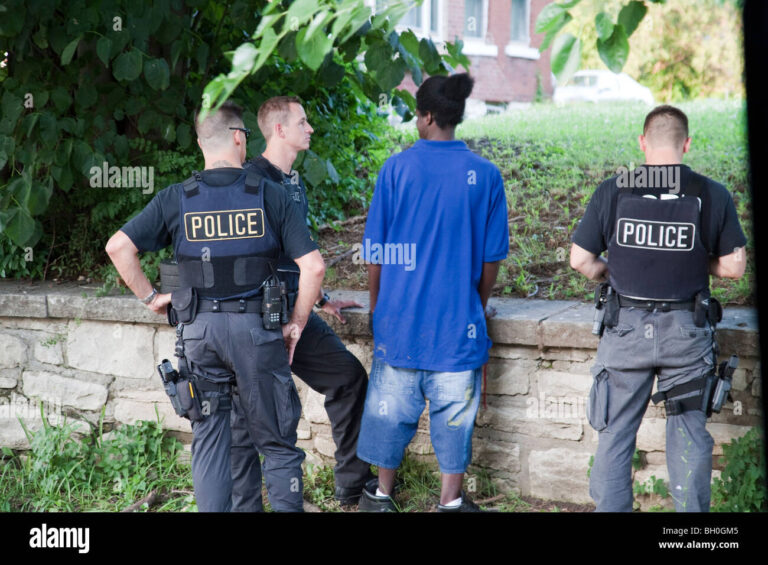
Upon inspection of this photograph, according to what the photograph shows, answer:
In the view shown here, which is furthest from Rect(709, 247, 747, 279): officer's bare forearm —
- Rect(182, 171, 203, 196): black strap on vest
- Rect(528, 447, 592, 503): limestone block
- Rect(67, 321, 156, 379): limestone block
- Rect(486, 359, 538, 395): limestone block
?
Rect(67, 321, 156, 379): limestone block

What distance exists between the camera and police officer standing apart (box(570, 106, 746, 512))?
3.30 m

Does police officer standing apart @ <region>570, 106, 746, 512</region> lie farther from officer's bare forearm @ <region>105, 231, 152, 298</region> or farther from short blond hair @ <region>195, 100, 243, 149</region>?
officer's bare forearm @ <region>105, 231, 152, 298</region>

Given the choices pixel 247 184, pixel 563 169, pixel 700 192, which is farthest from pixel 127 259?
pixel 563 169

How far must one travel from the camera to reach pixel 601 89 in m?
18.3

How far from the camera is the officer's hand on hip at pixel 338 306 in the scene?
4238mm

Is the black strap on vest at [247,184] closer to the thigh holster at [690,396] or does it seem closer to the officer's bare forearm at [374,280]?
the officer's bare forearm at [374,280]

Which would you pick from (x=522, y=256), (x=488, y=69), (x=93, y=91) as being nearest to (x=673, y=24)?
(x=488, y=69)

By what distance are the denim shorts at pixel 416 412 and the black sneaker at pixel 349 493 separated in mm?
402

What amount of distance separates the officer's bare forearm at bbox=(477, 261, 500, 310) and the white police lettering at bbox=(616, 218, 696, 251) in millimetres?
605

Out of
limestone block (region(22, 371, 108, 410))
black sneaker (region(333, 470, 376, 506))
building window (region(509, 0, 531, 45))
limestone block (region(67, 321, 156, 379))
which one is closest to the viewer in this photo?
black sneaker (region(333, 470, 376, 506))

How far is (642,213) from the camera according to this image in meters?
3.34

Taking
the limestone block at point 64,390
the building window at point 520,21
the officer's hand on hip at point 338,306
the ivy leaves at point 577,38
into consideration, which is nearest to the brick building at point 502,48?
the building window at point 520,21

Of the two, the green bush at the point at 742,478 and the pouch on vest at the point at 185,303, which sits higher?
the pouch on vest at the point at 185,303
